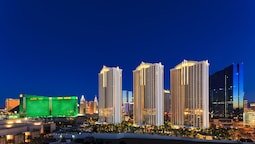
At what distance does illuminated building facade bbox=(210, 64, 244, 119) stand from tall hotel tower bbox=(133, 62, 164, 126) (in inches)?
465

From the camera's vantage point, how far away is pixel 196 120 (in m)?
22.8

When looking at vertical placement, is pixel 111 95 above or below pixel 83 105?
above

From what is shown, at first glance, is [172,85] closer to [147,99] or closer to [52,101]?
[147,99]

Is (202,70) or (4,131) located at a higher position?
(202,70)

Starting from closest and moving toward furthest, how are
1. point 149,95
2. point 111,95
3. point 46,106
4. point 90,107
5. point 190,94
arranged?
point 46,106 < point 190,94 < point 149,95 < point 111,95 < point 90,107

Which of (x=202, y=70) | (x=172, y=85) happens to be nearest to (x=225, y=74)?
(x=172, y=85)

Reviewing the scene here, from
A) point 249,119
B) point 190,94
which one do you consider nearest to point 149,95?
point 190,94

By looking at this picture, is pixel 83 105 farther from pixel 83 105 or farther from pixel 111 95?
pixel 111 95

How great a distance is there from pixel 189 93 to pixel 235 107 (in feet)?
48.4

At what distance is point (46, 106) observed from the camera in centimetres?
2161

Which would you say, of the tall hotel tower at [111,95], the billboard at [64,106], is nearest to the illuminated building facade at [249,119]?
the tall hotel tower at [111,95]

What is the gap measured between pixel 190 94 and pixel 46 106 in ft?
28.9

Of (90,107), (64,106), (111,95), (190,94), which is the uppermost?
(190,94)

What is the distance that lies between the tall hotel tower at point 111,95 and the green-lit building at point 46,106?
25.5 ft
